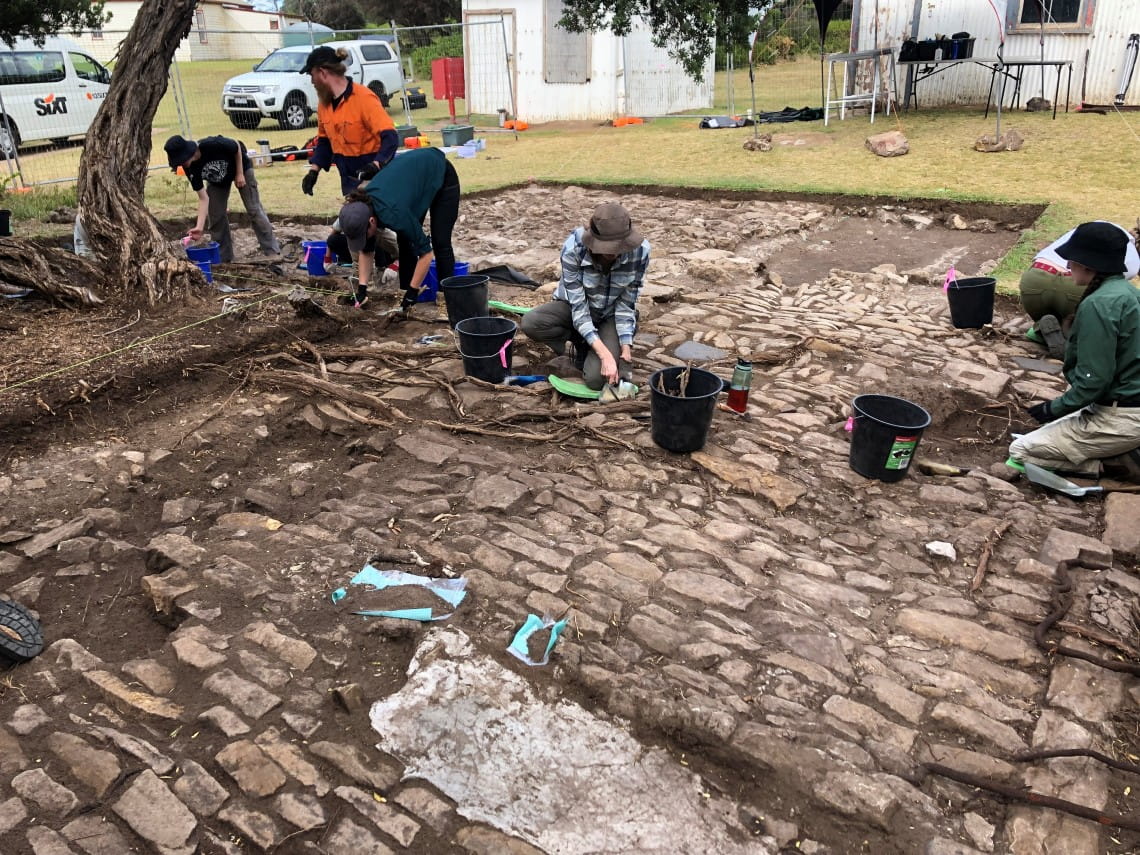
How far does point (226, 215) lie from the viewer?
27.5 feet

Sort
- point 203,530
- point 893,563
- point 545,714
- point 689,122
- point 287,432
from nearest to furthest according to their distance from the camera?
point 545,714 → point 893,563 → point 203,530 → point 287,432 → point 689,122

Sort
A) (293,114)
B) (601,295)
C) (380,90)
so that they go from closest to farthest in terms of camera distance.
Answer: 1. (601,295)
2. (293,114)
3. (380,90)

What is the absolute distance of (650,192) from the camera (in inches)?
476

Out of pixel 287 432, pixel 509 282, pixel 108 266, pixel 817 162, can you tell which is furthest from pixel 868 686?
pixel 817 162

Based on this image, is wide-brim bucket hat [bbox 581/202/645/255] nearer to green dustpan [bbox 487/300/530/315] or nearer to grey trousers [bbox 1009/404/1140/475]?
green dustpan [bbox 487/300/530/315]

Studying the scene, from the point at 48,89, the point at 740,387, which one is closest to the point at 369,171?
the point at 740,387

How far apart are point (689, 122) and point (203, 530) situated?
16.6m

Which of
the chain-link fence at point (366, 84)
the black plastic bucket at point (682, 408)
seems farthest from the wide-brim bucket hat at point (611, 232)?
the chain-link fence at point (366, 84)

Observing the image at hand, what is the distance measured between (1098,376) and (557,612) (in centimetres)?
295

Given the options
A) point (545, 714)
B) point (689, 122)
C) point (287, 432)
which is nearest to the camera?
point (545, 714)

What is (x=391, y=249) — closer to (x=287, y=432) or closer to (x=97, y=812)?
(x=287, y=432)

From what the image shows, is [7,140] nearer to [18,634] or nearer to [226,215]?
[226,215]

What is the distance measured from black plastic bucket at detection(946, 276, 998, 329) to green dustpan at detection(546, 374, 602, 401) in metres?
3.23

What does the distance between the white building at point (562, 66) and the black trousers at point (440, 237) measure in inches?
542
